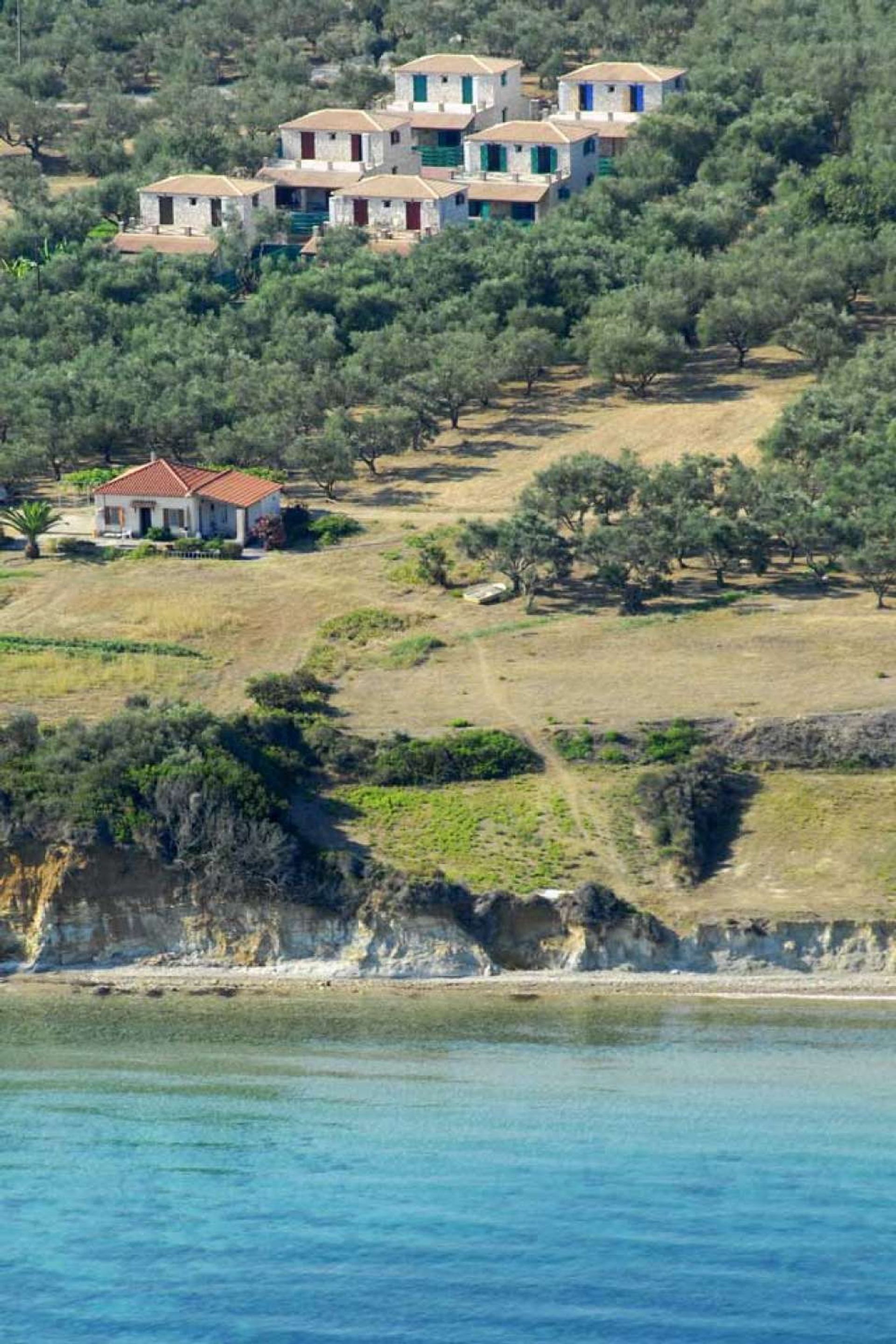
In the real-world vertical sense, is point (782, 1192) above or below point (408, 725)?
below

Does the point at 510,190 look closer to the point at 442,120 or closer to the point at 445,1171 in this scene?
the point at 442,120

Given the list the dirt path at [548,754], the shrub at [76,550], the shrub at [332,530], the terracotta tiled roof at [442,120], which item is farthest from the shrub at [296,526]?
the terracotta tiled roof at [442,120]

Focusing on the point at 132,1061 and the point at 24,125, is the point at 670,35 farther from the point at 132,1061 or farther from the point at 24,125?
the point at 132,1061

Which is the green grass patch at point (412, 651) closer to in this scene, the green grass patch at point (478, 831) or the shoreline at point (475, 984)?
the green grass patch at point (478, 831)

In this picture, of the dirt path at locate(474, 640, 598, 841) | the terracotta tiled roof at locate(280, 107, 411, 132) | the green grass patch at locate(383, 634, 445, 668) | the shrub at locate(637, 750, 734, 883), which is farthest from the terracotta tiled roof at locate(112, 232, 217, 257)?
the shrub at locate(637, 750, 734, 883)

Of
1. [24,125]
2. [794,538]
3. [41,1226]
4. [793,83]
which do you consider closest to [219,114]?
[24,125]

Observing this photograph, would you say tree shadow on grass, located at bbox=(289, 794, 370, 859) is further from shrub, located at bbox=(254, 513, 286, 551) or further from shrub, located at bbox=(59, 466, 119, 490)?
shrub, located at bbox=(59, 466, 119, 490)
